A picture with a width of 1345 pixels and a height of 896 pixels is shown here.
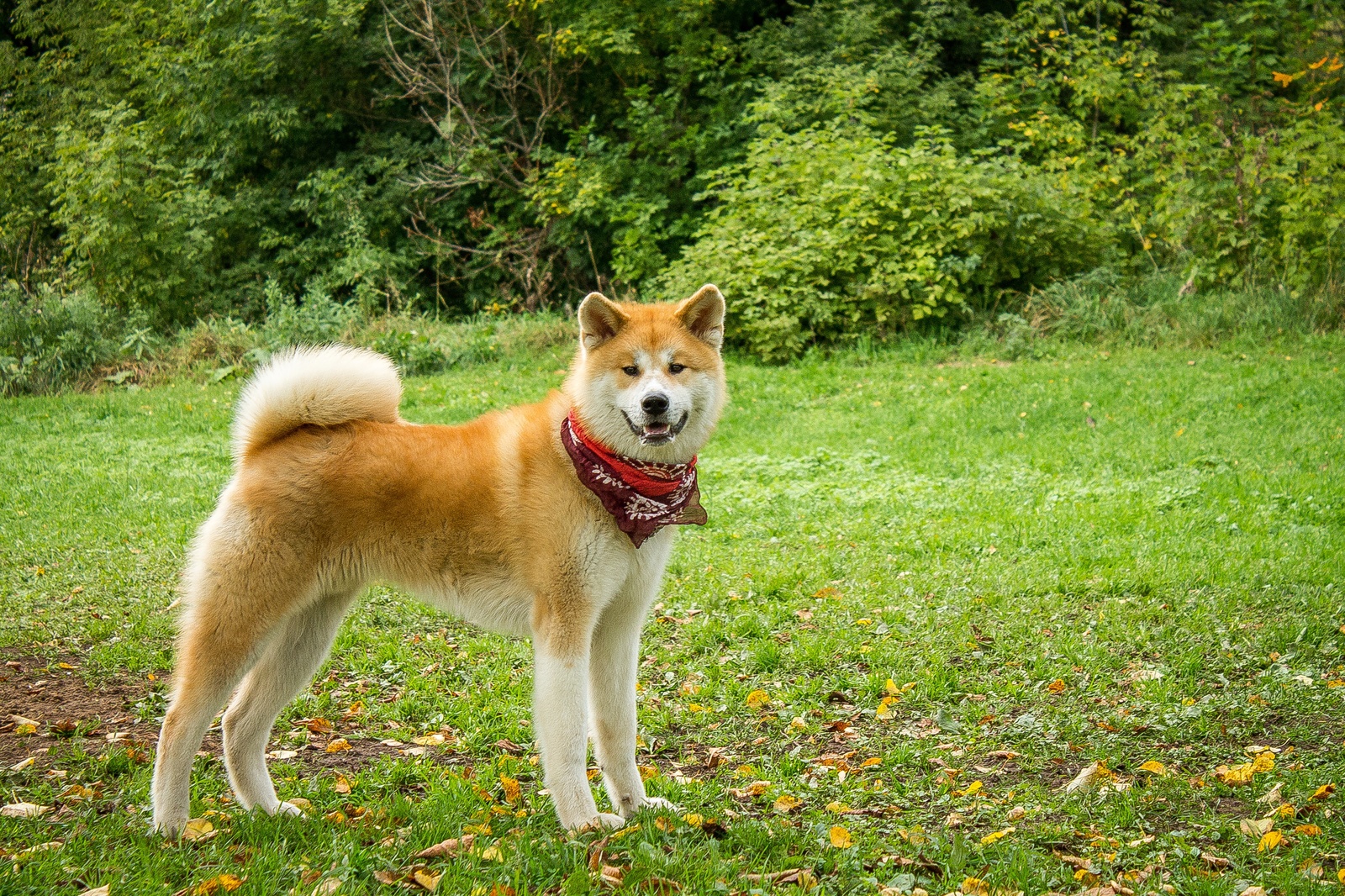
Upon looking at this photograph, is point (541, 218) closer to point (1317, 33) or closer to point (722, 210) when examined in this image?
point (722, 210)

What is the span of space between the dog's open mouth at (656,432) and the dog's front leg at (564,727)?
721 millimetres

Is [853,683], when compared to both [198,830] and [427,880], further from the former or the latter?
[198,830]

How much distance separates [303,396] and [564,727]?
4.68ft

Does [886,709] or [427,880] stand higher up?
[427,880]

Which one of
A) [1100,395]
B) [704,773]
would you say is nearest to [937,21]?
[1100,395]

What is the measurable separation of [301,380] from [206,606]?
80 centimetres

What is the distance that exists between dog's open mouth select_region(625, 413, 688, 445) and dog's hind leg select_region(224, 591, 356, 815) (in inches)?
47.0

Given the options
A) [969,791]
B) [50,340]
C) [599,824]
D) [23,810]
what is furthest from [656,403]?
[50,340]

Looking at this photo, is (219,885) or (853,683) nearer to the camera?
(219,885)

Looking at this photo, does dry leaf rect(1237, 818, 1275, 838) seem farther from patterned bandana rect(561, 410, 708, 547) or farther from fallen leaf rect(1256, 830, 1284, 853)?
patterned bandana rect(561, 410, 708, 547)

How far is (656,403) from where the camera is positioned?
11.3ft

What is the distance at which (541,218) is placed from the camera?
1566cm

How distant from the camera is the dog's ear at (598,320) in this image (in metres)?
3.56

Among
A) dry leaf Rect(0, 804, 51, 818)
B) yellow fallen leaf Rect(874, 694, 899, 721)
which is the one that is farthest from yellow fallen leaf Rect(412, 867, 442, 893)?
yellow fallen leaf Rect(874, 694, 899, 721)
